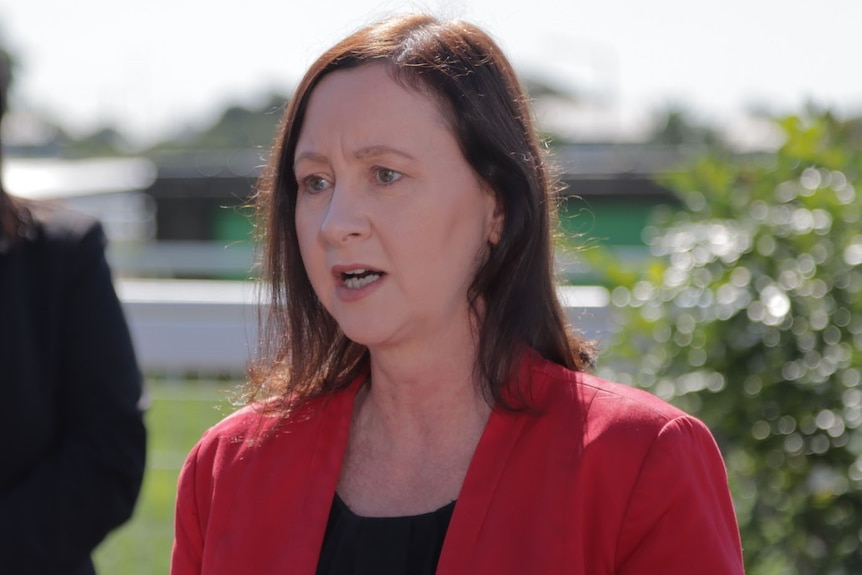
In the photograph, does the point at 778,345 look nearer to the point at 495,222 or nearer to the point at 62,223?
the point at 495,222

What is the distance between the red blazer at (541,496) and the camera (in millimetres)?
1884

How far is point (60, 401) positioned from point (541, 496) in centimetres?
133

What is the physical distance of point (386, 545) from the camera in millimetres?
2035

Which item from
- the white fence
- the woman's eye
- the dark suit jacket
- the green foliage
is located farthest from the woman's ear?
the white fence

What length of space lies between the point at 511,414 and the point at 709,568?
17.1 inches

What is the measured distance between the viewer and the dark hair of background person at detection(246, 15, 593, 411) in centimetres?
210

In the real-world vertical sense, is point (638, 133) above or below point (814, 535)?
below

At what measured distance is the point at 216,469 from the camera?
2.25 metres

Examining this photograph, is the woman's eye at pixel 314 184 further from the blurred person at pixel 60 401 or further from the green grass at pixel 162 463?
the green grass at pixel 162 463

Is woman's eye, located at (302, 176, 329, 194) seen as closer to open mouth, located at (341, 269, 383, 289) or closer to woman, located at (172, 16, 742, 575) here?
woman, located at (172, 16, 742, 575)

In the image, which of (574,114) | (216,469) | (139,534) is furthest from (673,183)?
(574,114)

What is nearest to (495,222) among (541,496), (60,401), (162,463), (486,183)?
(486,183)

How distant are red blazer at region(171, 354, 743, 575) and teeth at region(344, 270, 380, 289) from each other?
12.5 inches

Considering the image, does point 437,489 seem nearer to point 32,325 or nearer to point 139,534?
point 32,325
